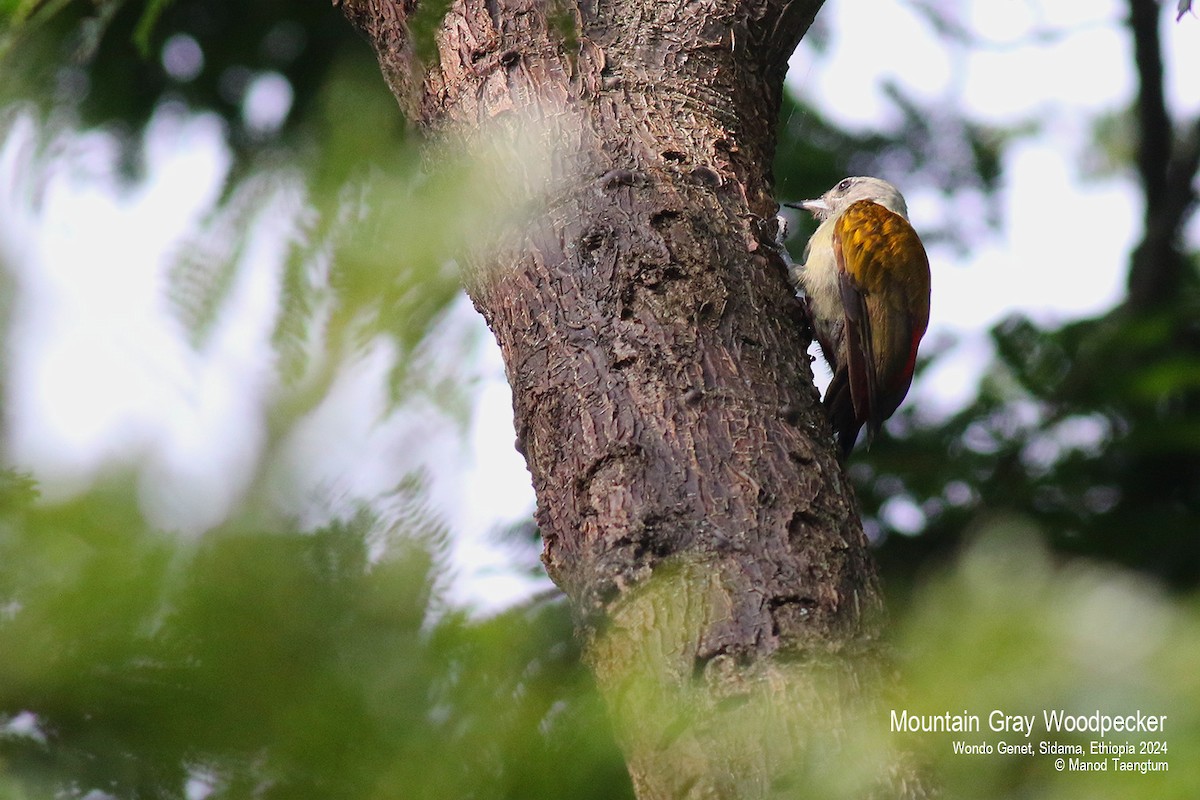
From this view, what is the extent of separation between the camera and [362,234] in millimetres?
830

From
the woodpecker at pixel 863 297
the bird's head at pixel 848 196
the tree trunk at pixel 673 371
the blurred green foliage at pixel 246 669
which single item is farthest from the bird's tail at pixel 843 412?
the blurred green foliage at pixel 246 669

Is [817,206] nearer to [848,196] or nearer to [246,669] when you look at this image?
[848,196]

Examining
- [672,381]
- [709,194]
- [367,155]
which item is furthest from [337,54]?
[367,155]

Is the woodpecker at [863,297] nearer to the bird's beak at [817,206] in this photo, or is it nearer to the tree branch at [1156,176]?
the bird's beak at [817,206]

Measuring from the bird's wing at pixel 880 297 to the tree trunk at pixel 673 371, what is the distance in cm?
152

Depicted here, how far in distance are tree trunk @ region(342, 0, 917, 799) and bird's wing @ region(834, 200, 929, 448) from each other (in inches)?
60.0

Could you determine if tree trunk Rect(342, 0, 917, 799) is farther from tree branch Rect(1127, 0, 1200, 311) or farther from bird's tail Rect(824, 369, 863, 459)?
tree branch Rect(1127, 0, 1200, 311)

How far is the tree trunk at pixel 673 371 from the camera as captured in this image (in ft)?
5.27

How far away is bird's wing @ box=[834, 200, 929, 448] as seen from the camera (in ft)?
15.0

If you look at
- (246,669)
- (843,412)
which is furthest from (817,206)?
(246,669)

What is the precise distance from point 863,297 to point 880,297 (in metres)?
0.08

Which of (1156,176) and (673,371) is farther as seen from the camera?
(1156,176)

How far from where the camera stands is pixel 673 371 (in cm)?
243

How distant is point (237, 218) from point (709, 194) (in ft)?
6.94
